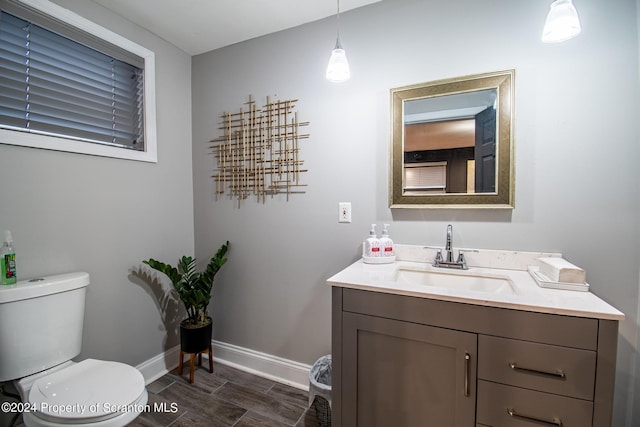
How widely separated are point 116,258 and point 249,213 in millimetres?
865

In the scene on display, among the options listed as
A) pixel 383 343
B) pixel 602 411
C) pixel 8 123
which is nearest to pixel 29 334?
pixel 8 123

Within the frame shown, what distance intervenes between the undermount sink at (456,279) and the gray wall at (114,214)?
170cm

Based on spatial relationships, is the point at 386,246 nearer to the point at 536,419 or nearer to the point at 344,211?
the point at 344,211

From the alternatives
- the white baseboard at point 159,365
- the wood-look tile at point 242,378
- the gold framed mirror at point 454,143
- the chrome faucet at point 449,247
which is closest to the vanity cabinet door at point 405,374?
the chrome faucet at point 449,247

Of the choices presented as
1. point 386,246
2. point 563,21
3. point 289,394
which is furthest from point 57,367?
point 563,21

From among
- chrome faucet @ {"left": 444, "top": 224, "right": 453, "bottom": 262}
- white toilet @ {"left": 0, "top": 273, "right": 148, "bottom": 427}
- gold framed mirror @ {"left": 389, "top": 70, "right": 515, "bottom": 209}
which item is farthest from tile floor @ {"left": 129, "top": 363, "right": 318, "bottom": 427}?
gold framed mirror @ {"left": 389, "top": 70, "right": 515, "bottom": 209}

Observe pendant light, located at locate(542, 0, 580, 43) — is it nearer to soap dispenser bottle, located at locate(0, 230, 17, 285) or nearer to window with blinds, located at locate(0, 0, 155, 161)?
window with blinds, located at locate(0, 0, 155, 161)

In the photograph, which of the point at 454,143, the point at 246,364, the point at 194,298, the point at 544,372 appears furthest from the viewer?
the point at 246,364

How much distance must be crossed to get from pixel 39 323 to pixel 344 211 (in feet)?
5.23

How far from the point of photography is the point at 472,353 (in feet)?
3.33

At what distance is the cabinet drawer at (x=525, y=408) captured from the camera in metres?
0.90

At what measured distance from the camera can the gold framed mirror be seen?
1.41m

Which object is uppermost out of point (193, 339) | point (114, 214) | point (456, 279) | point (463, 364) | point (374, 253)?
point (114, 214)

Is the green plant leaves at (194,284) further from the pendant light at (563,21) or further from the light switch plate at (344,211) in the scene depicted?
the pendant light at (563,21)
